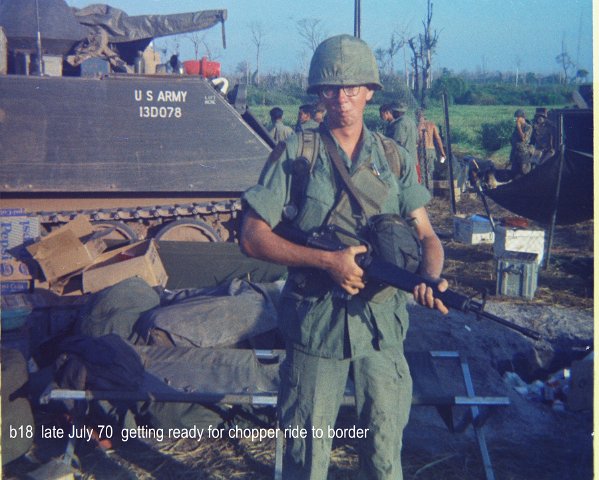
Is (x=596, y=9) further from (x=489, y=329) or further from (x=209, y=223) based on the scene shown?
(x=209, y=223)

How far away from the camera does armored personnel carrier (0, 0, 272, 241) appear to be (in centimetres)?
732

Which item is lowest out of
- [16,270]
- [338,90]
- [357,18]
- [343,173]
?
[16,270]

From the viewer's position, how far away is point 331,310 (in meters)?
2.79

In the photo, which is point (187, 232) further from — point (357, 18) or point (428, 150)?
point (428, 150)

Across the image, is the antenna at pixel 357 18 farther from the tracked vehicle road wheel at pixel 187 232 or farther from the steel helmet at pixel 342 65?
the steel helmet at pixel 342 65

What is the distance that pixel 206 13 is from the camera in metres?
10.3

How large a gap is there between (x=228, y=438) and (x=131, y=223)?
425cm

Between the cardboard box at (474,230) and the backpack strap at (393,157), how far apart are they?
7.21 metres

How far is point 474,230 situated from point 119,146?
4.97m

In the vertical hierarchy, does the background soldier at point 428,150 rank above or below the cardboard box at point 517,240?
above

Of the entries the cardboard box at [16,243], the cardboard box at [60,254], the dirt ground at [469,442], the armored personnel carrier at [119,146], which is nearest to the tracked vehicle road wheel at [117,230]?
the armored personnel carrier at [119,146]

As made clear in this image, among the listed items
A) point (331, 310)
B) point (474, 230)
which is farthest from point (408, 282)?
point (474, 230)

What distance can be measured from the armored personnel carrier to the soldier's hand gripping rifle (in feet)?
16.7

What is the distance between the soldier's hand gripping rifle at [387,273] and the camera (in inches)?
103
